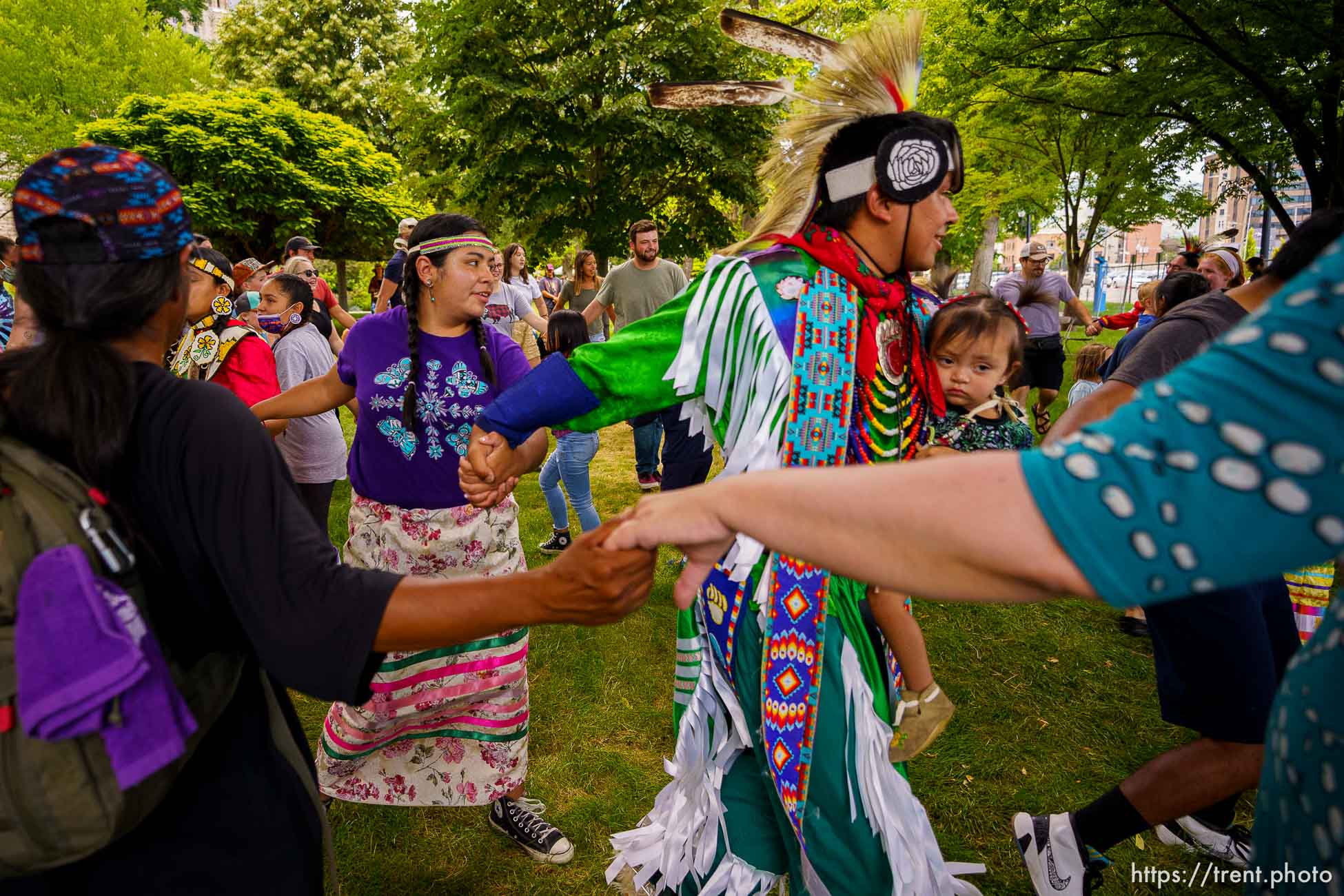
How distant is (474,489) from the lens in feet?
6.98

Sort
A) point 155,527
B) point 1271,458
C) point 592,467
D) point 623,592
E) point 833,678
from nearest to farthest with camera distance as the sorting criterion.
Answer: point 1271,458, point 155,527, point 623,592, point 833,678, point 592,467

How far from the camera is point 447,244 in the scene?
112 inches

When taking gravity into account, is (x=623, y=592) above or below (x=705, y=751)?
above

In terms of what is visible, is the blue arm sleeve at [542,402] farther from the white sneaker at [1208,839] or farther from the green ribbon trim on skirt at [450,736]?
the white sneaker at [1208,839]

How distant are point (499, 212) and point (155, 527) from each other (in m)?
12.5

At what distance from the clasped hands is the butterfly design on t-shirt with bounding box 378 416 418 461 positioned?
156 cm

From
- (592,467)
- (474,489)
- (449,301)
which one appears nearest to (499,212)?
(592,467)

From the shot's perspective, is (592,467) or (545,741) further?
(592,467)

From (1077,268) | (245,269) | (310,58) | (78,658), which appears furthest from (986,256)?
(310,58)

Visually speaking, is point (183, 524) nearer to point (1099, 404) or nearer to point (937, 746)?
point (1099, 404)

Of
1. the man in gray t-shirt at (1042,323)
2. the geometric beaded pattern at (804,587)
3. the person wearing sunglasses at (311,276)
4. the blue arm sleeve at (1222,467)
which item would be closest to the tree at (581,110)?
the man in gray t-shirt at (1042,323)

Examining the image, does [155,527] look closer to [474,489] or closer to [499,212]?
[474,489]

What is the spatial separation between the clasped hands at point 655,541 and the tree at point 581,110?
36.2ft

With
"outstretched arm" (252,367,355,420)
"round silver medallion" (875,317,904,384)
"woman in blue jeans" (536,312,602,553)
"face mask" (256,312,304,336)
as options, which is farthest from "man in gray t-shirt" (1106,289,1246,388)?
"face mask" (256,312,304,336)
